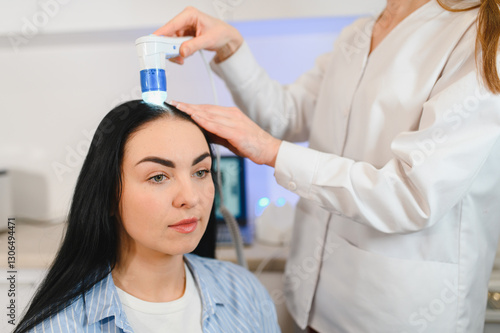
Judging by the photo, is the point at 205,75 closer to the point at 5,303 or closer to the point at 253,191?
the point at 253,191

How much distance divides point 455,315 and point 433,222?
0.27m

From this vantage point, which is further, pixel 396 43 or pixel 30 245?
pixel 30 245

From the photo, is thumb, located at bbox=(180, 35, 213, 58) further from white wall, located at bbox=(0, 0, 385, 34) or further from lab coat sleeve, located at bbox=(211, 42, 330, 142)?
white wall, located at bbox=(0, 0, 385, 34)

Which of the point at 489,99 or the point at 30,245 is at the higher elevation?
the point at 489,99

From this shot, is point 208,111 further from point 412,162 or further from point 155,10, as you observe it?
point 155,10

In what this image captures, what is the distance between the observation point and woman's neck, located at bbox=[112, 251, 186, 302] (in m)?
1.02

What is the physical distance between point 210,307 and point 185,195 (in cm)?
32

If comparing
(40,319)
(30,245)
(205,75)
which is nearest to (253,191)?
(205,75)

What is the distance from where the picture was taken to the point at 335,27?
1773 millimetres

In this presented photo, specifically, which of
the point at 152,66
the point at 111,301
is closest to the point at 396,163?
the point at 152,66

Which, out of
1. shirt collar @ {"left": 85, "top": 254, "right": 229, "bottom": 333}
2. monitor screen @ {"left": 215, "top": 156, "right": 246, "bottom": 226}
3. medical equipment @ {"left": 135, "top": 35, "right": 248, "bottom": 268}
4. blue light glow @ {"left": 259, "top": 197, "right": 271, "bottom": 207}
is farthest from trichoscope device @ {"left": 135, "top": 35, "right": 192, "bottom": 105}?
blue light glow @ {"left": 259, "top": 197, "right": 271, "bottom": 207}

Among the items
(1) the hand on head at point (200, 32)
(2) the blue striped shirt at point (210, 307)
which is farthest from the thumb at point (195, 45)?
(2) the blue striped shirt at point (210, 307)

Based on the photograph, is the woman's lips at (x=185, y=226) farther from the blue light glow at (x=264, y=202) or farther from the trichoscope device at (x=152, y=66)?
the blue light glow at (x=264, y=202)

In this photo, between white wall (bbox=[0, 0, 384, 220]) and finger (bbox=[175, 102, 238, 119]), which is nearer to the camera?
finger (bbox=[175, 102, 238, 119])
